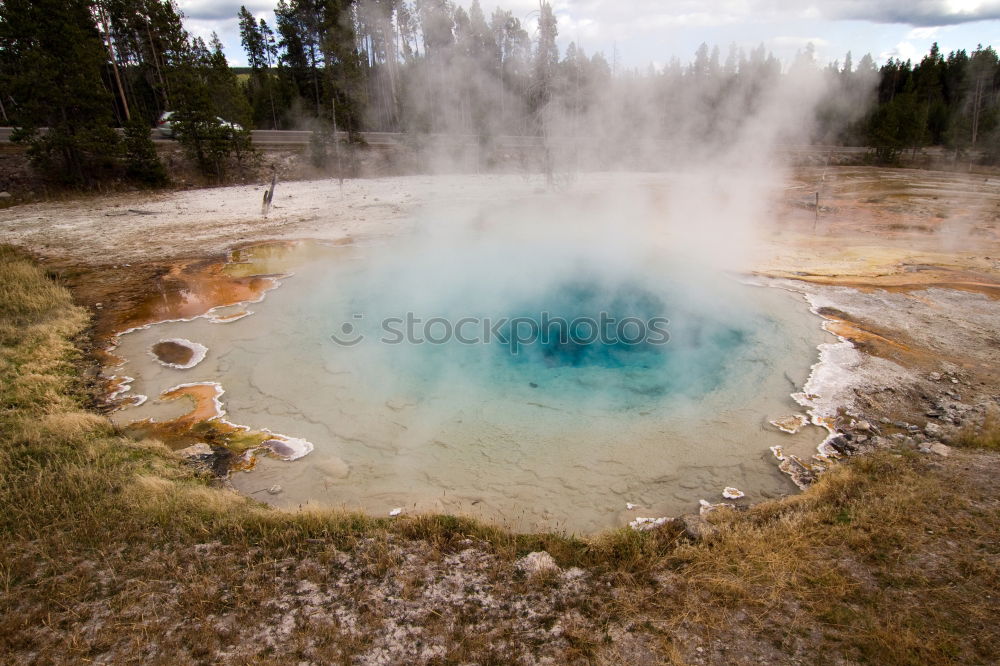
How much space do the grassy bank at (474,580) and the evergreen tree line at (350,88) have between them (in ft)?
26.5

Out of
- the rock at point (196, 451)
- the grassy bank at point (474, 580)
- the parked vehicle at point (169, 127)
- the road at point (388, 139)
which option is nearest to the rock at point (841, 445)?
the grassy bank at point (474, 580)

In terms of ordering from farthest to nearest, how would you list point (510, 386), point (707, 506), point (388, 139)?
point (388, 139) → point (510, 386) → point (707, 506)

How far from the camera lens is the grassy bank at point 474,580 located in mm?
2053

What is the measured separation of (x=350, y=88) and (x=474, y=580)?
1765cm

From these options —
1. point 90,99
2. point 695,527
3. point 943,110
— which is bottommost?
point 695,527

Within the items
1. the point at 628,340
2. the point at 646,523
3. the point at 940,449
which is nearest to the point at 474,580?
the point at 646,523

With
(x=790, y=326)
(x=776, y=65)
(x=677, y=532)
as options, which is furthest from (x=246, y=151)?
(x=677, y=532)

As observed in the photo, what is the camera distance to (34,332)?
5.18 meters

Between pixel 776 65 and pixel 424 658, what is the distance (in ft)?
37.4

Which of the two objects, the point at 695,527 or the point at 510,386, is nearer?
the point at 695,527

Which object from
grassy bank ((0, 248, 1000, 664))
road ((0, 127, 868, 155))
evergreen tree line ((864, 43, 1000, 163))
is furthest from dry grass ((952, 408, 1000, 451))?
evergreen tree line ((864, 43, 1000, 163))

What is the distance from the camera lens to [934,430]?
12.4 feet

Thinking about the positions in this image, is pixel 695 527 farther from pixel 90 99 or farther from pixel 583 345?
pixel 90 99

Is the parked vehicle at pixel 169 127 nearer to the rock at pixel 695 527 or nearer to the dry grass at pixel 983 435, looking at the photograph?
the rock at pixel 695 527
